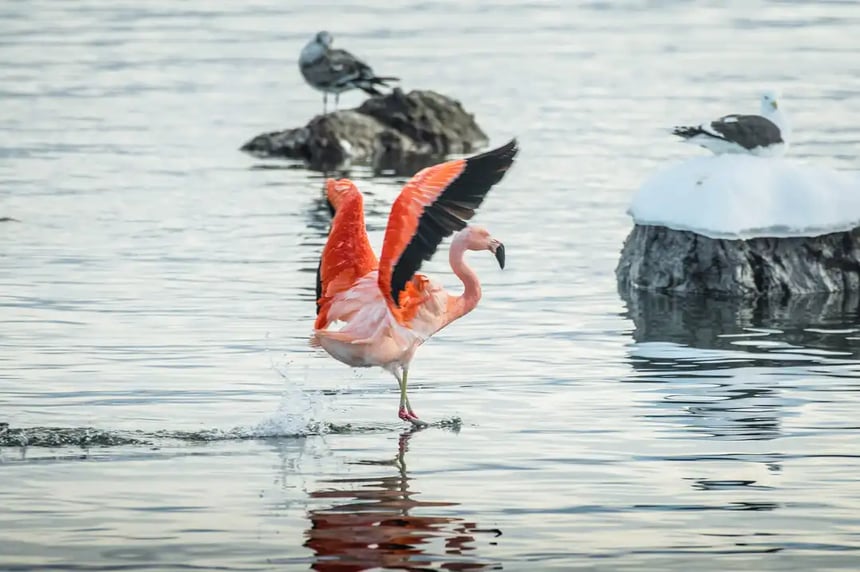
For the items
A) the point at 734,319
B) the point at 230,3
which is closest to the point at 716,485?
the point at 734,319

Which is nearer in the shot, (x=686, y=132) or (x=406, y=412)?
(x=406, y=412)

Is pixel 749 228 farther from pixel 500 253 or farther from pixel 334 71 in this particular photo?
pixel 334 71

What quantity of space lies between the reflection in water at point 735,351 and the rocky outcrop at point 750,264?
0.51 feet

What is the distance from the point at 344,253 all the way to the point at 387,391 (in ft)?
4.32

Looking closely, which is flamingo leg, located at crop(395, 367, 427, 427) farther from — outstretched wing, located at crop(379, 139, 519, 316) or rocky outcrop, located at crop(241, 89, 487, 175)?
rocky outcrop, located at crop(241, 89, 487, 175)

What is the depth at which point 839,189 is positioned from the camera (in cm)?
1538

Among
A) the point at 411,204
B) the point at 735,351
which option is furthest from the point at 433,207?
the point at 735,351

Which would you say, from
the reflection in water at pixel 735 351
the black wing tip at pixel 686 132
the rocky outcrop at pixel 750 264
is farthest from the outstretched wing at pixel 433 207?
the rocky outcrop at pixel 750 264

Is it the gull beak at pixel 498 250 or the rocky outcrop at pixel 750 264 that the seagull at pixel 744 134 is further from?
the gull beak at pixel 498 250

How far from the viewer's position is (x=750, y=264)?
15305 millimetres

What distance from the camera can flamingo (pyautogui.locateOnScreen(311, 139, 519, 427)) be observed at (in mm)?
10203

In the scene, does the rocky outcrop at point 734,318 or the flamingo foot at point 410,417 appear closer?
the flamingo foot at point 410,417

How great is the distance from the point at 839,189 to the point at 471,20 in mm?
33442

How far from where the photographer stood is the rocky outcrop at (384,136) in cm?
2525
